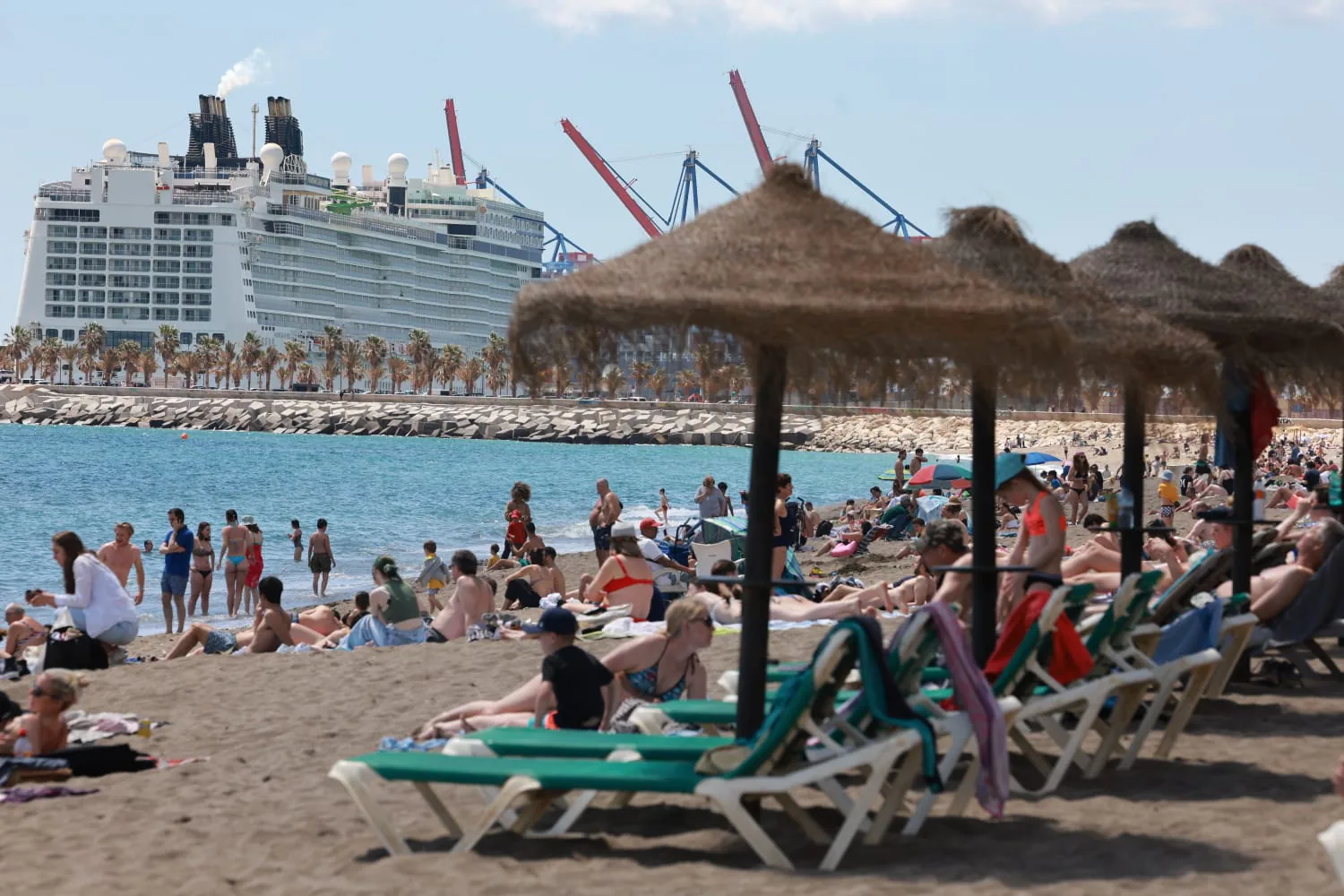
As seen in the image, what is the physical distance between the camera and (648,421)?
90.8 meters

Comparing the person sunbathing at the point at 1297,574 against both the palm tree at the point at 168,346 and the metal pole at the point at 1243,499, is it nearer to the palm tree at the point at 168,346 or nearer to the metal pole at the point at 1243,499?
the metal pole at the point at 1243,499

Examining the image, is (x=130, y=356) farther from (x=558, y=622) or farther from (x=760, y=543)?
(x=760, y=543)

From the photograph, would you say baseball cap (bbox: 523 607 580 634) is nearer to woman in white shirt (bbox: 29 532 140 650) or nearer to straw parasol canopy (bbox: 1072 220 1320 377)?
straw parasol canopy (bbox: 1072 220 1320 377)

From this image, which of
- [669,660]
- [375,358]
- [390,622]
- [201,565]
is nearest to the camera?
[669,660]

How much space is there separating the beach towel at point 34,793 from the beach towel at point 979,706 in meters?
3.23

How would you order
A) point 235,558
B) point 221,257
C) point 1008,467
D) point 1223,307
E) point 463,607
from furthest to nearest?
point 221,257
point 235,558
point 463,607
point 1008,467
point 1223,307

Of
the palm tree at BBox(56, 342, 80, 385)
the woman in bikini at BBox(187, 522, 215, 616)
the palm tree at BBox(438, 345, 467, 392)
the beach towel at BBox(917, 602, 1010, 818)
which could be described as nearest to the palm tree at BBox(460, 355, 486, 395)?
the palm tree at BBox(438, 345, 467, 392)

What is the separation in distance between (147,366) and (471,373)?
23032 millimetres

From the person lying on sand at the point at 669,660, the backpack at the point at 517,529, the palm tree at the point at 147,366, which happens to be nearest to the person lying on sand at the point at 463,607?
the person lying on sand at the point at 669,660

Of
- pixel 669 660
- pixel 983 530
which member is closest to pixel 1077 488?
pixel 983 530

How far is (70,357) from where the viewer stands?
115812 millimetres

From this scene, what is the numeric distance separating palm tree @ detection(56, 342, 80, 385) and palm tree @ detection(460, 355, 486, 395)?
91.2ft

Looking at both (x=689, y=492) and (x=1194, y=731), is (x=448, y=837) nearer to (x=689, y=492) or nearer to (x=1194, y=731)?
(x=1194, y=731)

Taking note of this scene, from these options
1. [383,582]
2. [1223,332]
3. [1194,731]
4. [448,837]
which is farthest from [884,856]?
[383,582]
